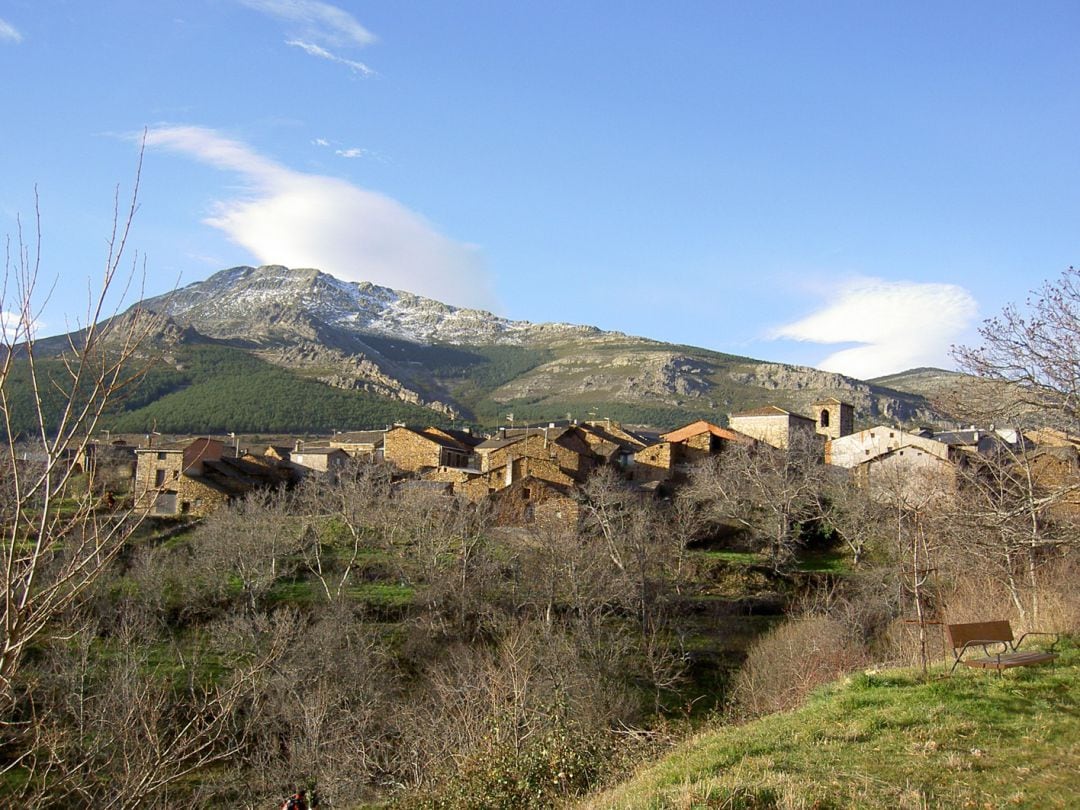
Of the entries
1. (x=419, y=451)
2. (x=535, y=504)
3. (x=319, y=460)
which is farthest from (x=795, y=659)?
A: (x=319, y=460)

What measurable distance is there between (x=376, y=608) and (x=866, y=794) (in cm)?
2671

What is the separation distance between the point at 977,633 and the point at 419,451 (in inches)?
1843

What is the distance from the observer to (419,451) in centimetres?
5578

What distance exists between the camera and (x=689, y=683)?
2739 centimetres

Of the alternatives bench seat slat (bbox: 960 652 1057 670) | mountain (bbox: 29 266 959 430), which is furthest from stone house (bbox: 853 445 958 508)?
mountain (bbox: 29 266 959 430)

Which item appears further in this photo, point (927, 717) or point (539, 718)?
point (539, 718)

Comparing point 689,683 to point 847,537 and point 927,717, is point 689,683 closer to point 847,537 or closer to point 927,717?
point 847,537

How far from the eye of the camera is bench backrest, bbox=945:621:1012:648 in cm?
1063

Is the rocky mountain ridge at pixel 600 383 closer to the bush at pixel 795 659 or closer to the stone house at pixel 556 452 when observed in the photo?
the stone house at pixel 556 452

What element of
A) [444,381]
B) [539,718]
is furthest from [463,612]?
[444,381]

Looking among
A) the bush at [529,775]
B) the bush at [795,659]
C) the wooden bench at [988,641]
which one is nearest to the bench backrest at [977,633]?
the wooden bench at [988,641]

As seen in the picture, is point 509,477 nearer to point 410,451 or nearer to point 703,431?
point 410,451

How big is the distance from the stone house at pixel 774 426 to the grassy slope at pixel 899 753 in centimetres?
4767

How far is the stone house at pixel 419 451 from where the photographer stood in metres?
54.9
